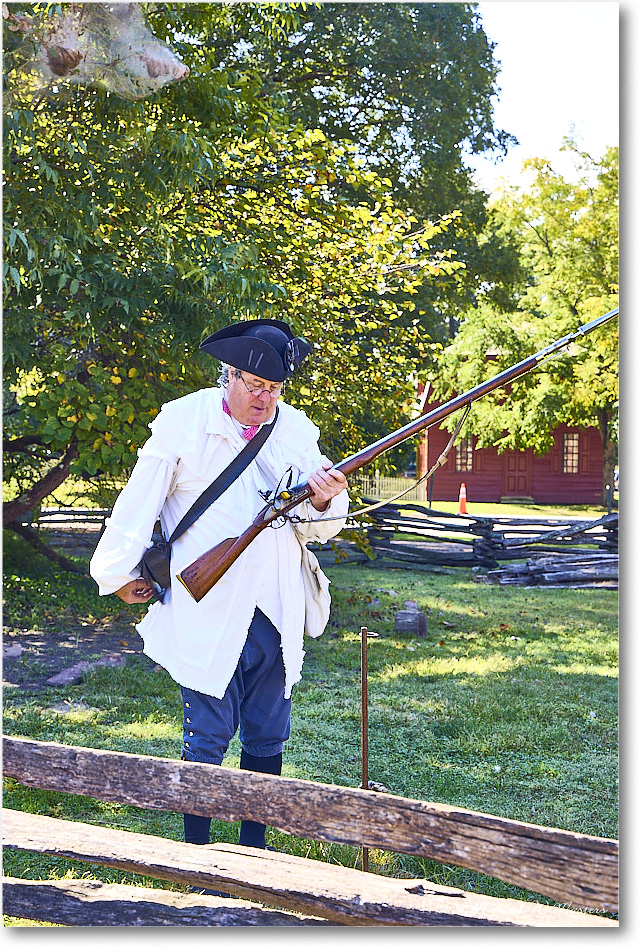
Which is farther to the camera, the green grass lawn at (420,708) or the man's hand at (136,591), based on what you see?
the green grass lawn at (420,708)

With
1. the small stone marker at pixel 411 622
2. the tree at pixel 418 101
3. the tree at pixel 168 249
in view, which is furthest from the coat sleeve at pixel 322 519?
the small stone marker at pixel 411 622

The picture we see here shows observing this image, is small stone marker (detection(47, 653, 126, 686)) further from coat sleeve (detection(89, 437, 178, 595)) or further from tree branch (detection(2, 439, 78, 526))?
coat sleeve (detection(89, 437, 178, 595))

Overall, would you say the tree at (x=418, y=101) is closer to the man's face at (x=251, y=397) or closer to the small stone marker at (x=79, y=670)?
the man's face at (x=251, y=397)

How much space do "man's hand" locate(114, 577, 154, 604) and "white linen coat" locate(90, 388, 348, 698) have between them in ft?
0.11

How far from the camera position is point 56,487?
173 inches

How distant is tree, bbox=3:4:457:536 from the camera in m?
3.46

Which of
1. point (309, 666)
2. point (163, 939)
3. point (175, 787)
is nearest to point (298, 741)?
point (309, 666)

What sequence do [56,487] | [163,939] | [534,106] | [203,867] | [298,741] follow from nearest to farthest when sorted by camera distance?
[203,867], [163,939], [534,106], [298,741], [56,487]

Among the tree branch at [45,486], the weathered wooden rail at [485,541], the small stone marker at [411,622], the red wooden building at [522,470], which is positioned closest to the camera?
the red wooden building at [522,470]

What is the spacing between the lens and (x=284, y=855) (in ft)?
6.38

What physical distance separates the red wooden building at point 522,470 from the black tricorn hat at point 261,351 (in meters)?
0.83

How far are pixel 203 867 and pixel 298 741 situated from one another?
196cm

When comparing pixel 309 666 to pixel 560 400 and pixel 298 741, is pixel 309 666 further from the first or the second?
pixel 560 400

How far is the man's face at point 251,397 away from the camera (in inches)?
92.6
